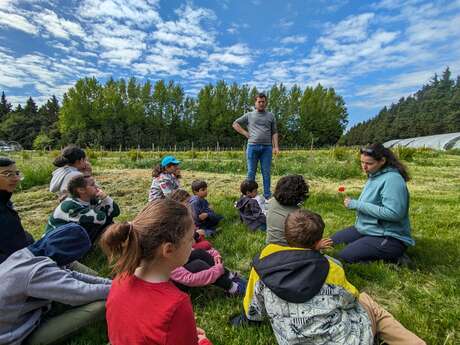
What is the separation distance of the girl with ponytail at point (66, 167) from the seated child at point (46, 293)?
63.2 inches

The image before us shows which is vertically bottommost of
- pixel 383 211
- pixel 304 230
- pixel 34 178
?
pixel 34 178

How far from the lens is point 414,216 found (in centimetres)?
477

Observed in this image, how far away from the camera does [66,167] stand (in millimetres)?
3486

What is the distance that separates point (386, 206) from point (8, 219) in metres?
3.40

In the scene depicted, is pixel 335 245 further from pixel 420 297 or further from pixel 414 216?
pixel 414 216

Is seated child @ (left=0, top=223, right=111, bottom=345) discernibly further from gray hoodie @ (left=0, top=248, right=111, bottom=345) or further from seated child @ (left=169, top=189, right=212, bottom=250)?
seated child @ (left=169, top=189, right=212, bottom=250)

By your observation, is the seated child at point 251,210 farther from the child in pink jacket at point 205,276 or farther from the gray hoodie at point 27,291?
the gray hoodie at point 27,291

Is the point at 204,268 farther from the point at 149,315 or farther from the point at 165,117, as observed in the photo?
the point at 165,117

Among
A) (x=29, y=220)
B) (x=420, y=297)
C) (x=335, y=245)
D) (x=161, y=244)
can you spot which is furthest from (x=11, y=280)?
(x=29, y=220)

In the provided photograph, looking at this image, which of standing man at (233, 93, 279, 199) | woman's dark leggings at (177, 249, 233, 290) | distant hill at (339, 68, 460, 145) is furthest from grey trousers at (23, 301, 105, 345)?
distant hill at (339, 68, 460, 145)

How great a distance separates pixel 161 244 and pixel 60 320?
1318mm

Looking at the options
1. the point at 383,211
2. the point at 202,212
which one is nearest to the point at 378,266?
the point at 383,211

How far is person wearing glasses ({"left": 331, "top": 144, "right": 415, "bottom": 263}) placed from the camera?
2.87m

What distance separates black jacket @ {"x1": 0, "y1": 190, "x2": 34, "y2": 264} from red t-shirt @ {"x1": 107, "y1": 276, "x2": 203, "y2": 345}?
1383 millimetres
